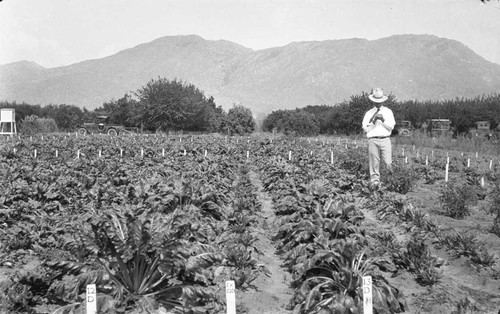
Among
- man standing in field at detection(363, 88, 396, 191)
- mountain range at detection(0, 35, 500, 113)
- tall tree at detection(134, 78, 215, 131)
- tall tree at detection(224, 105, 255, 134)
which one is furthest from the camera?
mountain range at detection(0, 35, 500, 113)

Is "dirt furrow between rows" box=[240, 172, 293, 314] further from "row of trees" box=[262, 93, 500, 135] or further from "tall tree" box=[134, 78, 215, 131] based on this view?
"tall tree" box=[134, 78, 215, 131]

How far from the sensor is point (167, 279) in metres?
5.67

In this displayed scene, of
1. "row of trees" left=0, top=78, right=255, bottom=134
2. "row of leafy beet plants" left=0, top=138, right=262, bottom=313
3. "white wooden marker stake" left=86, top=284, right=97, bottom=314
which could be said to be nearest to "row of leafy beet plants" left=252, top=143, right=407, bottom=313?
"row of leafy beet plants" left=0, top=138, right=262, bottom=313

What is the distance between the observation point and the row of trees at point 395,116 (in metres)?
44.5

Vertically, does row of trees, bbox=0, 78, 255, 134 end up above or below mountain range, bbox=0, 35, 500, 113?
below

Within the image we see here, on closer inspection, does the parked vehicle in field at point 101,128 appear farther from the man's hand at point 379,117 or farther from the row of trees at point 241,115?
the man's hand at point 379,117

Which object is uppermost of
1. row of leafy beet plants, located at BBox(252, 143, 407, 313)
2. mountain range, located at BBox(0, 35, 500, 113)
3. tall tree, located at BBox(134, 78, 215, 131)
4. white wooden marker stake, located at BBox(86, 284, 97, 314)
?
mountain range, located at BBox(0, 35, 500, 113)

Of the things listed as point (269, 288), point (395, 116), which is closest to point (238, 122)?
A: point (395, 116)

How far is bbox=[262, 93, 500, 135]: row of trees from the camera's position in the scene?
44469mm

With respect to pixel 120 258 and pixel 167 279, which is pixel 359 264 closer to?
pixel 167 279

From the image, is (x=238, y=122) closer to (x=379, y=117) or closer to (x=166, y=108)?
(x=166, y=108)

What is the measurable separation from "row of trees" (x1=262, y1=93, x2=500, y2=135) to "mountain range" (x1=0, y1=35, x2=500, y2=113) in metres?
60.9

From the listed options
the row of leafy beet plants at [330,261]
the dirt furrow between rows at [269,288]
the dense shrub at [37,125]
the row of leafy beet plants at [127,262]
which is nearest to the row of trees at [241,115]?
the dense shrub at [37,125]

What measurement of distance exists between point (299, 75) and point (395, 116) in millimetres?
97278
